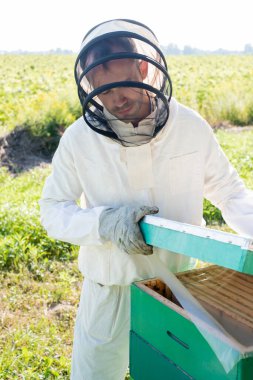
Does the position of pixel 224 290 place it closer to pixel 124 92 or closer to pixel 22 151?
pixel 124 92

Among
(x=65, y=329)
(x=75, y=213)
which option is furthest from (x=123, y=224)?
(x=65, y=329)

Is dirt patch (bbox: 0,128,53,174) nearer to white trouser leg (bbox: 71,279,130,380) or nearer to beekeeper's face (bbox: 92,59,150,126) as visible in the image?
white trouser leg (bbox: 71,279,130,380)

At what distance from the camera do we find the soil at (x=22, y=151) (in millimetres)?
7473

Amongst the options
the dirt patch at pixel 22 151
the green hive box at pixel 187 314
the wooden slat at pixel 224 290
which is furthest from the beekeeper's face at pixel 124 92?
the dirt patch at pixel 22 151

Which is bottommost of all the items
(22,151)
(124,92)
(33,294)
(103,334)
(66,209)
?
(33,294)

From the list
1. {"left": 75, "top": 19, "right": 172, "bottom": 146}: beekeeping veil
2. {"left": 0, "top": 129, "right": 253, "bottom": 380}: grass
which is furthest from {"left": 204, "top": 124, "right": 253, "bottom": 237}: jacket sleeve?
{"left": 0, "top": 129, "right": 253, "bottom": 380}: grass

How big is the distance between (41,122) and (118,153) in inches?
262

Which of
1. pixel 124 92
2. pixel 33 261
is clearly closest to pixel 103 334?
pixel 124 92

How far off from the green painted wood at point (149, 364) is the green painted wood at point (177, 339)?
0.01 metres

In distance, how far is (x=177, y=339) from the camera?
1.40 metres

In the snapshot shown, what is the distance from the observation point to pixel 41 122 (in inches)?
329

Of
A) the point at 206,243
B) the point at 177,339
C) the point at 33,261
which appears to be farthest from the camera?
the point at 33,261

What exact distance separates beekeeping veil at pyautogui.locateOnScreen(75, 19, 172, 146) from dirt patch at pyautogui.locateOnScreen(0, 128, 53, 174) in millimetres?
5542

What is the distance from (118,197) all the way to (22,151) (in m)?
6.18
